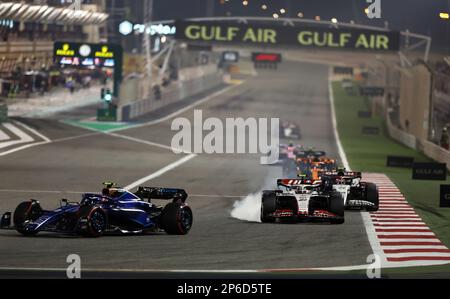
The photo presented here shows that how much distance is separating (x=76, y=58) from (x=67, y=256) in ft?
171

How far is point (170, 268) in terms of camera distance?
1855cm

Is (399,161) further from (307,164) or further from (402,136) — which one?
(402,136)

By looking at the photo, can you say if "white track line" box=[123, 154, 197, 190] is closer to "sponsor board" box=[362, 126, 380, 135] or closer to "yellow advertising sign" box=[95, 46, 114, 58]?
"yellow advertising sign" box=[95, 46, 114, 58]

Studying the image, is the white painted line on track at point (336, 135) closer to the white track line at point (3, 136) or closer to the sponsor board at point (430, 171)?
the sponsor board at point (430, 171)

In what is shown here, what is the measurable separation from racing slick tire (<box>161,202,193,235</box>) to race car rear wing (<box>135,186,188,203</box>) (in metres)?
0.71

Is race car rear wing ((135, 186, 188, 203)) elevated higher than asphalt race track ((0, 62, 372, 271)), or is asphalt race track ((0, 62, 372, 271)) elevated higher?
race car rear wing ((135, 186, 188, 203))

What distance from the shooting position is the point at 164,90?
103 meters

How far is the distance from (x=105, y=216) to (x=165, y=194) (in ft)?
7.37

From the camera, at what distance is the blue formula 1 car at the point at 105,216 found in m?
21.6

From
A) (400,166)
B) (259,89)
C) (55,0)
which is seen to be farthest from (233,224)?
(259,89)

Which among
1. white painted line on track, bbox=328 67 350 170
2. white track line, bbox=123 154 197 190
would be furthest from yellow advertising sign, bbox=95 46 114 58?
white track line, bbox=123 154 197 190

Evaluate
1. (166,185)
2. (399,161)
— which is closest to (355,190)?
(166,185)

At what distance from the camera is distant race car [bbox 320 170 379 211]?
2819 cm

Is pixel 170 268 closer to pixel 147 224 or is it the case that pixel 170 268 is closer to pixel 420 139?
pixel 147 224
